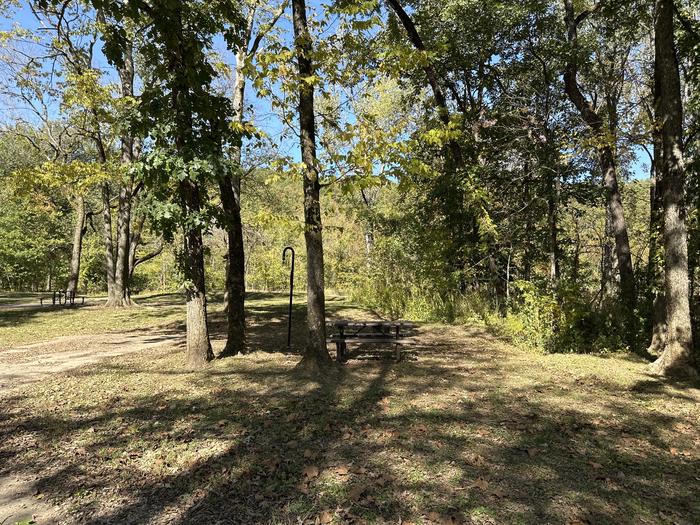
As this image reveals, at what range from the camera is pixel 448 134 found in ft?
21.4

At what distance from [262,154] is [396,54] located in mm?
11378

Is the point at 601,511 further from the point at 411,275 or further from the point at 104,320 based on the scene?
the point at 104,320

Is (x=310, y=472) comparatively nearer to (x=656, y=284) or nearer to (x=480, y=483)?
(x=480, y=483)

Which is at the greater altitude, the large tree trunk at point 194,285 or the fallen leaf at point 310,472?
the large tree trunk at point 194,285

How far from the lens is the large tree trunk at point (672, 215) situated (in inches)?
250

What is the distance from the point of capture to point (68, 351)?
9.14 meters

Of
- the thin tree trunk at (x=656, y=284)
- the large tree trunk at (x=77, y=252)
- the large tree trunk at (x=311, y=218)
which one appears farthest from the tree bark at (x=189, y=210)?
the large tree trunk at (x=77, y=252)

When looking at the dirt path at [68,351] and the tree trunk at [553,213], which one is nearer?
the dirt path at [68,351]

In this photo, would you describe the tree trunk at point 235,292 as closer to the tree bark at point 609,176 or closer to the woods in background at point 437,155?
the woods in background at point 437,155

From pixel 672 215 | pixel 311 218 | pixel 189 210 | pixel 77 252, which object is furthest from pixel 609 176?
pixel 77 252

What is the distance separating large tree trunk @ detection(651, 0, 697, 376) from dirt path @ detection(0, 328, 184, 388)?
898 centimetres

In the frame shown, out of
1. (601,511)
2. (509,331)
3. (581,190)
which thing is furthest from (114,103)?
(601,511)

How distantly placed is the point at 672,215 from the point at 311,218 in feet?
17.0

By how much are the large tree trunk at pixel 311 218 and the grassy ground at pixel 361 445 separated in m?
0.45
